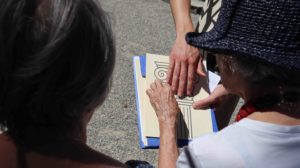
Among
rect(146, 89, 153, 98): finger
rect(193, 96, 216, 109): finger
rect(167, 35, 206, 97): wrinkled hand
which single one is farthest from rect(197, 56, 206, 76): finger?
rect(146, 89, 153, 98): finger

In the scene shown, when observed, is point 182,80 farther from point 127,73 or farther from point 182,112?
point 127,73

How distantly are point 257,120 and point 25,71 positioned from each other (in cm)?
66

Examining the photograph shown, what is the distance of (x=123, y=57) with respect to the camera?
16.3 feet

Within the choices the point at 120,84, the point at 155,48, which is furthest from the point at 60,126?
the point at 155,48

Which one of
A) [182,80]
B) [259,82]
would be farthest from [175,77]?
[259,82]

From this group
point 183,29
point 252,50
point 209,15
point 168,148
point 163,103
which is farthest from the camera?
point 209,15

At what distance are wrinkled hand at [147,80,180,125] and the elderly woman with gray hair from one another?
364 millimetres

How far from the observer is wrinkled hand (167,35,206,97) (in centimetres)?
203

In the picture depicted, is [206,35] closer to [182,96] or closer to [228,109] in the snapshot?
[182,96]

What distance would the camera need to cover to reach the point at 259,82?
4.78 ft

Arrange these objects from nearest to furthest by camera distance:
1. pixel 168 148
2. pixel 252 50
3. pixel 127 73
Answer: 1. pixel 252 50
2. pixel 168 148
3. pixel 127 73

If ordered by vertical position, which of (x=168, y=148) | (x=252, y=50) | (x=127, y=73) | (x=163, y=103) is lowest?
(x=127, y=73)

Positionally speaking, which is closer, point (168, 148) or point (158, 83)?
point (168, 148)

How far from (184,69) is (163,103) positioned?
0.18 metres
